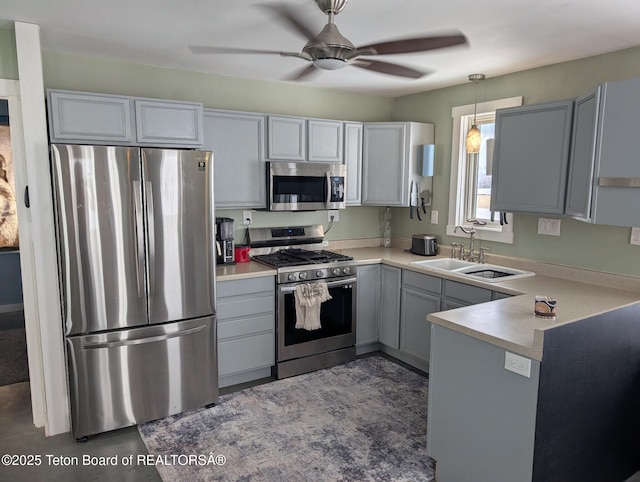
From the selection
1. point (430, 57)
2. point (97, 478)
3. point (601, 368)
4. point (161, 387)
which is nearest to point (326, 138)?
point (430, 57)

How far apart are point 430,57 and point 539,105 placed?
80cm

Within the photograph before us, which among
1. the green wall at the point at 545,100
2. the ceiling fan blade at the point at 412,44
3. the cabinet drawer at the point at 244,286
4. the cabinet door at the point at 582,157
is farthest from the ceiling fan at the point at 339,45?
the cabinet drawer at the point at 244,286

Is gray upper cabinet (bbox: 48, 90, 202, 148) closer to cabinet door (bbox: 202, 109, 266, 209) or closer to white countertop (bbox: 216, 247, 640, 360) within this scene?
cabinet door (bbox: 202, 109, 266, 209)

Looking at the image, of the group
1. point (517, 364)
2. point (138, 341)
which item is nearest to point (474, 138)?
point (517, 364)

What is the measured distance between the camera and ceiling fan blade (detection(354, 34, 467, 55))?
6.44 feet

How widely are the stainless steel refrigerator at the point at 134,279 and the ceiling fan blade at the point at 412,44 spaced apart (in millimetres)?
1438

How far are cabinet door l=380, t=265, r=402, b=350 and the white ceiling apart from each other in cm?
173

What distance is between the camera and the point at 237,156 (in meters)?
3.60

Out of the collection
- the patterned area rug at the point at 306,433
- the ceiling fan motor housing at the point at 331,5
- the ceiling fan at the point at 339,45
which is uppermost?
the ceiling fan motor housing at the point at 331,5

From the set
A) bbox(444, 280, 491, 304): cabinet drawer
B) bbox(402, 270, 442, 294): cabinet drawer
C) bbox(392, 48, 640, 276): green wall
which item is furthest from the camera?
bbox(402, 270, 442, 294): cabinet drawer

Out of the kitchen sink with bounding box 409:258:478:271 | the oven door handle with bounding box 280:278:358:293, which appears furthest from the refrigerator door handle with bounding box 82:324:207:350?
the kitchen sink with bounding box 409:258:478:271

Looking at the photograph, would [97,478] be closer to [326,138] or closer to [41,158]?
[41,158]

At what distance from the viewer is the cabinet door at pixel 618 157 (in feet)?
7.09

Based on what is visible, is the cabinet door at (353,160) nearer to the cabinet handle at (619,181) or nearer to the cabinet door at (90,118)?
the cabinet door at (90,118)
